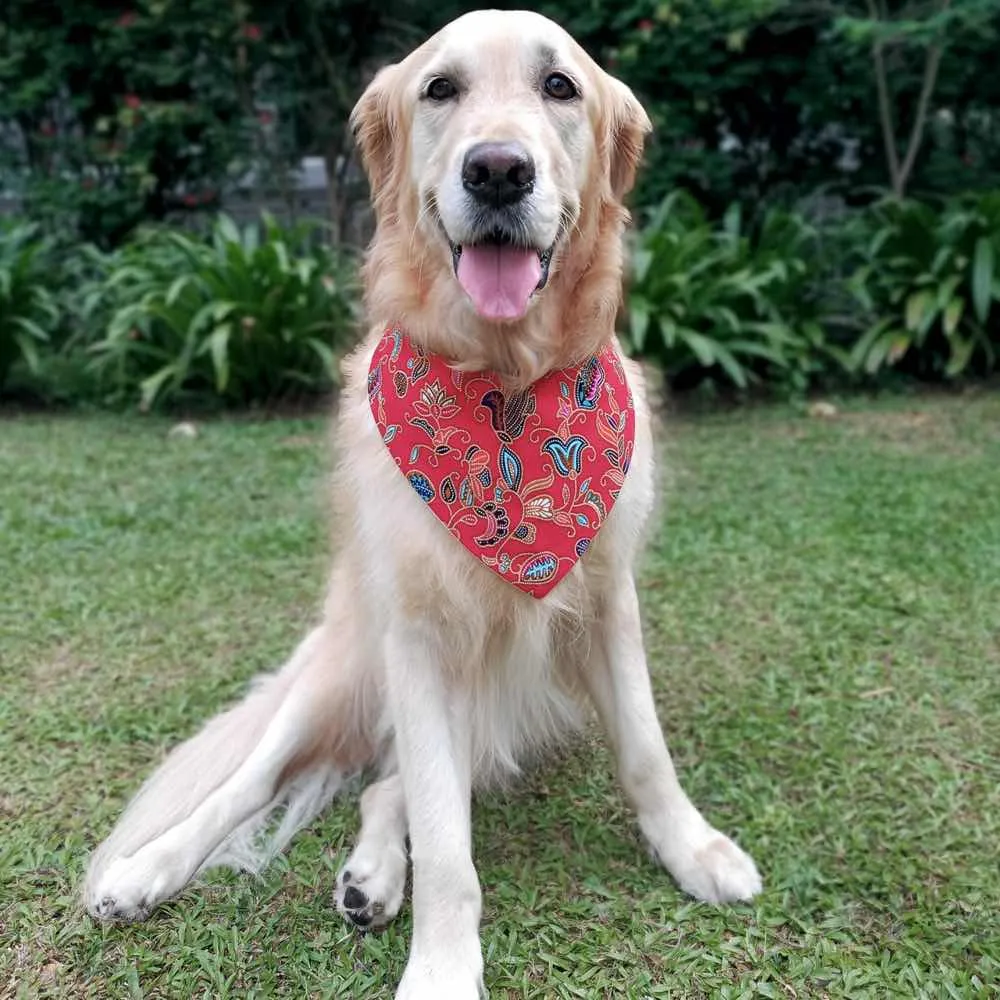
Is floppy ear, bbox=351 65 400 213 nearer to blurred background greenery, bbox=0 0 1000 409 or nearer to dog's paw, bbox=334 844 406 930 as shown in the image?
dog's paw, bbox=334 844 406 930

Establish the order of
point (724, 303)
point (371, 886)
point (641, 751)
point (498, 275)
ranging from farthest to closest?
point (724, 303), point (641, 751), point (371, 886), point (498, 275)

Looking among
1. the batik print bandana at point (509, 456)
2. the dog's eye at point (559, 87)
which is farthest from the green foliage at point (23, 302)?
the dog's eye at point (559, 87)

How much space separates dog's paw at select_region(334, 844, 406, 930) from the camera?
6.40ft

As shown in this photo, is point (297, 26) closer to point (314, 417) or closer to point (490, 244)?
point (314, 417)

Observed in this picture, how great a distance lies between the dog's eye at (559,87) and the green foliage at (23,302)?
17.2ft

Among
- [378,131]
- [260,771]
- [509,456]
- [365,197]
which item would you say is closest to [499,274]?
[509,456]

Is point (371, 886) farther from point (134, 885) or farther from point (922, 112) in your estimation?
point (922, 112)

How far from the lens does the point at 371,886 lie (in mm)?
1976

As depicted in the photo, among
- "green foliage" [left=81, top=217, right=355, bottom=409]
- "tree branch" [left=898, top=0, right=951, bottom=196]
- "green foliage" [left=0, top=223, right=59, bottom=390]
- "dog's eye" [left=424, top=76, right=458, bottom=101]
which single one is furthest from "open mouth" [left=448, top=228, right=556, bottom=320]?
"tree branch" [left=898, top=0, right=951, bottom=196]

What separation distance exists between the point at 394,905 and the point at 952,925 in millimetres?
1083

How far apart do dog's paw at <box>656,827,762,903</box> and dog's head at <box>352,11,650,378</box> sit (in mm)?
1157

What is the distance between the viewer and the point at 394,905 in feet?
6.51

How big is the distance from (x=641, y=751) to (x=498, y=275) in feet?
3.43

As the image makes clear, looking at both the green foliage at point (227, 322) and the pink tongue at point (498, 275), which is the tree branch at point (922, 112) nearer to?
the green foliage at point (227, 322)
